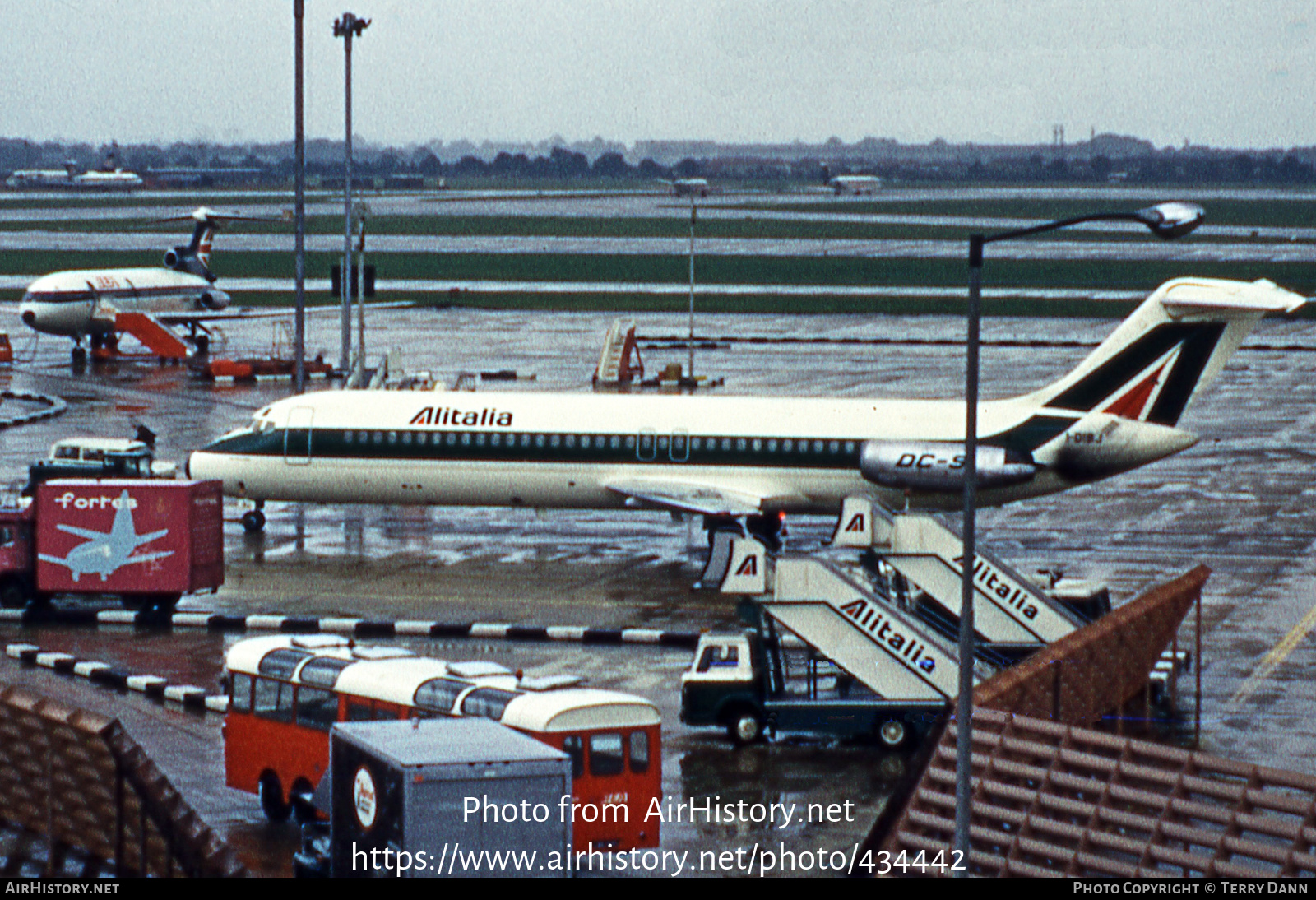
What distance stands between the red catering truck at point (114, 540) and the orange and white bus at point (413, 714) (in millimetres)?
12141

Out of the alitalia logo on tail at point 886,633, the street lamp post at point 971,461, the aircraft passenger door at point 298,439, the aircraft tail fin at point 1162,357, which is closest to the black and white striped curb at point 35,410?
the aircraft passenger door at point 298,439

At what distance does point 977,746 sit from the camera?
80.8 ft

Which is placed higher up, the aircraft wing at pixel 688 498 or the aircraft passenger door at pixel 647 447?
the aircraft passenger door at pixel 647 447

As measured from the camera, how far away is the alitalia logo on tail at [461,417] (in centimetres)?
4872

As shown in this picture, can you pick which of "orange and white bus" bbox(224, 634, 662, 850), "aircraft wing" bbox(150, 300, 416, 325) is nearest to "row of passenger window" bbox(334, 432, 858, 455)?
"orange and white bus" bbox(224, 634, 662, 850)

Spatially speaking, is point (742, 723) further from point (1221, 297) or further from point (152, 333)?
point (152, 333)

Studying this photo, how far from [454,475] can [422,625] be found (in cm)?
923

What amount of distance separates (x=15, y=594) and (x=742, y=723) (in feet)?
60.6

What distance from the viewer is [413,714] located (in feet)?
88.9

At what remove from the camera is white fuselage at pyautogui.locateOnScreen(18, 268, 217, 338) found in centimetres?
9256

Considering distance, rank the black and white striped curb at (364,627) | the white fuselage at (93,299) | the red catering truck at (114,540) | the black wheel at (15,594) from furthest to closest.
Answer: the white fuselage at (93,299)
the black wheel at (15,594)
the red catering truck at (114,540)
the black and white striped curb at (364,627)

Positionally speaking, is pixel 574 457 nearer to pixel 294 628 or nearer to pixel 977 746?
pixel 294 628

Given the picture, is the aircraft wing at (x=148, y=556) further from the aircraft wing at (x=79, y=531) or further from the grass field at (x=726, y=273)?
the grass field at (x=726, y=273)

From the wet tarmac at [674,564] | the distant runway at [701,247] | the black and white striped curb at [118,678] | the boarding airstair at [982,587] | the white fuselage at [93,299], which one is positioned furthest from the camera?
the distant runway at [701,247]
